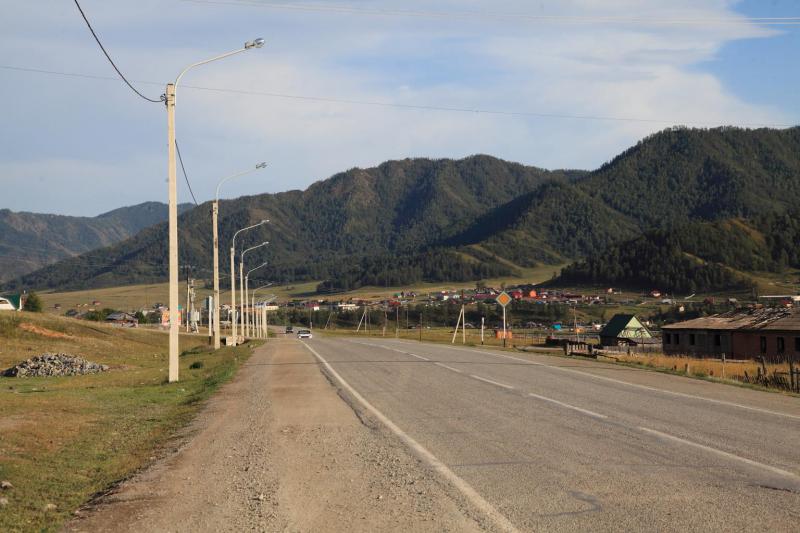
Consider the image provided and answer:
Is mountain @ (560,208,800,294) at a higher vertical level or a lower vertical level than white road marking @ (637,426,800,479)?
higher

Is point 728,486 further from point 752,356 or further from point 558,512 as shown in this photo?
point 752,356

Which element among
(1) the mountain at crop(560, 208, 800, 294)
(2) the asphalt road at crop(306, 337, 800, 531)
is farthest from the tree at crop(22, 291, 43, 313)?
(1) the mountain at crop(560, 208, 800, 294)

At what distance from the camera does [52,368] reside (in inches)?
1200

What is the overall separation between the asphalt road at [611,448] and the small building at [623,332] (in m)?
65.2

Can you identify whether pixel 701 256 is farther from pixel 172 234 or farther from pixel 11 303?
pixel 172 234

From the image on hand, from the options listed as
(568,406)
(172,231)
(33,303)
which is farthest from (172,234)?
(33,303)

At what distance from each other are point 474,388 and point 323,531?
12.0 m

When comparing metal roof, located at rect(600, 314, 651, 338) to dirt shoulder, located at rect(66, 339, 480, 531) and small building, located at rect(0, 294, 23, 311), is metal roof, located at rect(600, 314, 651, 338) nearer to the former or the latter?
small building, located at rect(0, 294, 23, 311)

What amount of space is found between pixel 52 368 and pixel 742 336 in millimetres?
47113

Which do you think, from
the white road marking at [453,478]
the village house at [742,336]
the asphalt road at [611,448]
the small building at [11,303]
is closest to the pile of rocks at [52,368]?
the asphalt road at [611,448]

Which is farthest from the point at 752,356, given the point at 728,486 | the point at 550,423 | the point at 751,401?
the point at 728,486

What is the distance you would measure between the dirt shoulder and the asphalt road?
576 millimetres

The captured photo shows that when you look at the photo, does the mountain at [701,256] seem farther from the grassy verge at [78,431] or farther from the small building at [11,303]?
Answer: the grassy verge at [78,431]

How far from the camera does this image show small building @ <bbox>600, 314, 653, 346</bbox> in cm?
8331
